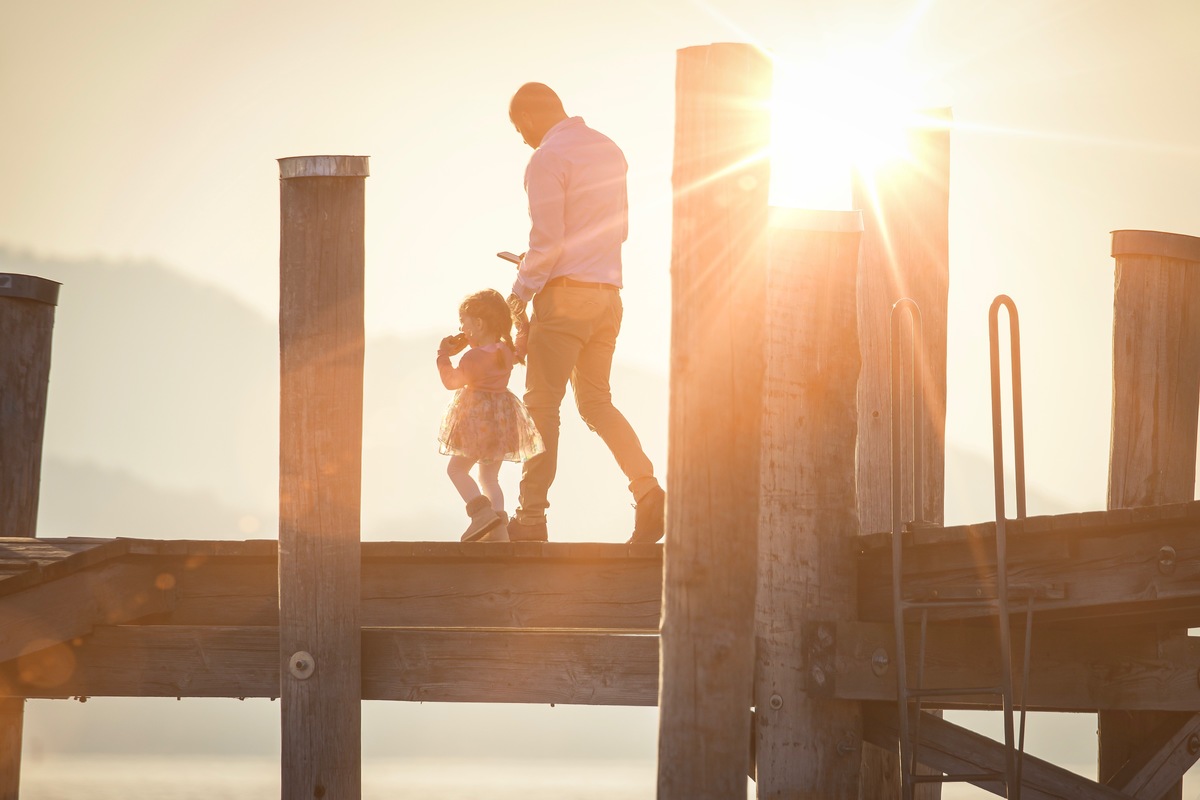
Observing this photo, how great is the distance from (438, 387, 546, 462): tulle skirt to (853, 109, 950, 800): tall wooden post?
5.39 feet

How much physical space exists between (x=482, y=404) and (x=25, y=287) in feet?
8.99

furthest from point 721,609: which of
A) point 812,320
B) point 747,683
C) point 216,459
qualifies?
Answer: point 216,459

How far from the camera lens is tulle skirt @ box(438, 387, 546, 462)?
701 cm

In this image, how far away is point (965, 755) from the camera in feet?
17.7

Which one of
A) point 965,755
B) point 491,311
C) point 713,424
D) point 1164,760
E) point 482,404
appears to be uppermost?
point 491,311

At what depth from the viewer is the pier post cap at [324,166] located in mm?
5043

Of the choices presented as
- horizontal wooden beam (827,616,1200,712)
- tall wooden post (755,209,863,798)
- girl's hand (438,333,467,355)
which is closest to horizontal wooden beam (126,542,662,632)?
tall wooden post (755,209,863,798)

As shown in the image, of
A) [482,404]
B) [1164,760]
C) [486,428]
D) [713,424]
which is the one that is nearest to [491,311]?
[482,404]

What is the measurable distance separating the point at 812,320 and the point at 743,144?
1.15m

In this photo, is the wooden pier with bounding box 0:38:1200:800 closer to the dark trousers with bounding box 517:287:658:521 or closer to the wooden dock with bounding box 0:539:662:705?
the wooden dock with bounding box 0:539:662:705

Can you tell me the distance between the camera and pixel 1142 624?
5.75 metres

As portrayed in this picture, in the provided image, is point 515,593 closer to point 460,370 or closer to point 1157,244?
point 460,370

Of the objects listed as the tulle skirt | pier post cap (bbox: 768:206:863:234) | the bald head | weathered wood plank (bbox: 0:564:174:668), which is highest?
the bald head

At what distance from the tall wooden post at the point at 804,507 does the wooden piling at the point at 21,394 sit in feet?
15.4
